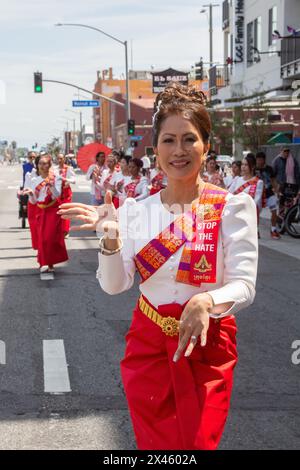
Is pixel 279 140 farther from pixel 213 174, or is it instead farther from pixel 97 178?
pixel 97 178

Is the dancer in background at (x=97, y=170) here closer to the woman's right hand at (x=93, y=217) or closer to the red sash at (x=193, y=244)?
the red sash at (x=193, y=244)

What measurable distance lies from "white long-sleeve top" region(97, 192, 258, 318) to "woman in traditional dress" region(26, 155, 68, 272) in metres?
9.11

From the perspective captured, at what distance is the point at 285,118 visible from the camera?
42156 millimetres

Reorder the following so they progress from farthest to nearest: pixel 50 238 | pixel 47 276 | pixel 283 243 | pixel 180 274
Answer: pixel 283 243
pixel 50 238
pixel 47 276
pixel 180 274

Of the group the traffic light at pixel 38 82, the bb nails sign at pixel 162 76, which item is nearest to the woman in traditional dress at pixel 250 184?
the traffic light at pixel 38 82

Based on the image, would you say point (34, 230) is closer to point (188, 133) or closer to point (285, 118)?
point (188, 133)

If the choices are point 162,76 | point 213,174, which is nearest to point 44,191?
point 213,174

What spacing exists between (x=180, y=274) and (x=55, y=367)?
12.5ft

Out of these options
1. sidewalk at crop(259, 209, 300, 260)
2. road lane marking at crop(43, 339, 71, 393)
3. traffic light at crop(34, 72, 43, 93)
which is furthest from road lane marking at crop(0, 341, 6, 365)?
traffic light at crop(34, 72, 43, 93)

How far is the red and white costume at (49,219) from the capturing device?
12.4 meters

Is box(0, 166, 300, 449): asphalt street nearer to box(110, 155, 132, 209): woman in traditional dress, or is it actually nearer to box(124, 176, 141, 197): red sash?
box(124, 176, 141, 197): red sash

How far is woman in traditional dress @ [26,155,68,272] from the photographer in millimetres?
12398

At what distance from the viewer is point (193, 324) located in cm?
282
